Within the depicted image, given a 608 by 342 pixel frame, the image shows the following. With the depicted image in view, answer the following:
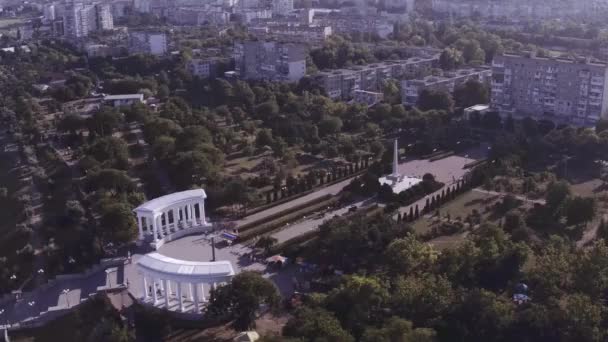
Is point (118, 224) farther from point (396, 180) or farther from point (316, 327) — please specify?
point (396, 180)

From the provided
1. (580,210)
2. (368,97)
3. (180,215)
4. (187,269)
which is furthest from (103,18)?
(580,210)

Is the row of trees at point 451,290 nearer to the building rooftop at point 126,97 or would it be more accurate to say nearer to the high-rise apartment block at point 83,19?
the building rooftop at point 126,97

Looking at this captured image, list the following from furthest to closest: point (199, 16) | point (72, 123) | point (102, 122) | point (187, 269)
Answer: point (199, 16), point (72, 123), point (102, 122), point (187, 269)

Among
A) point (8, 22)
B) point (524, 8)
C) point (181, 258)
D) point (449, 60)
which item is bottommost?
point (181, 258)

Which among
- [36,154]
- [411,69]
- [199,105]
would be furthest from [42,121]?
[411,69]

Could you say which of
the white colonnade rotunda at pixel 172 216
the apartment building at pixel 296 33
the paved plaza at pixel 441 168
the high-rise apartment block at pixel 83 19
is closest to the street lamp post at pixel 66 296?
the white colonnade rotunda at pixel 172 216

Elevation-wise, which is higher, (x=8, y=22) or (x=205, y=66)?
(x=8, y=22)
